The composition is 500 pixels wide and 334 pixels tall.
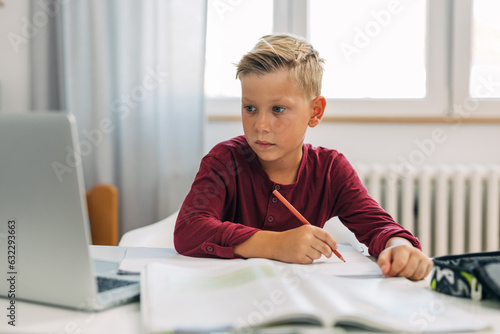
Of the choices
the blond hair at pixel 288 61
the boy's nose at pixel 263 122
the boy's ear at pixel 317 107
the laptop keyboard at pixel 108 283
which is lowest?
the laptop keyboard at pixel 108 283

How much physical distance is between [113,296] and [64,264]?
0.08 m

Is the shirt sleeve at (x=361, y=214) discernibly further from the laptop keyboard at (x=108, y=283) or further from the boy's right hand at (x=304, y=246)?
the laptop keyboard at (x=108, y=283)

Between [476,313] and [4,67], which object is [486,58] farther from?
[4,67]

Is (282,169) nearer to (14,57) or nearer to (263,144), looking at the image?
(263,144)

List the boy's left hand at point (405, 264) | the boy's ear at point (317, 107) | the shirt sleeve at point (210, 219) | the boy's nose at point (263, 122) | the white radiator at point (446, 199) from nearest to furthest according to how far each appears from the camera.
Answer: the boy's left hand at point (405, 264), the shirt sleeve at point (210, 219), the boy's nose at point (263, 122), the boy's ear at point (317, 107), the white radiator at point (446, 199)

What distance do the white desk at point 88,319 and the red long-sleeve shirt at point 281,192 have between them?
1.33ft

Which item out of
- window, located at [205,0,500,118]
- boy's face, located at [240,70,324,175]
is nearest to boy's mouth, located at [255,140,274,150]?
boy's face, located at [240,70,324,175]

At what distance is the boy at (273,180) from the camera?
0.93 meters

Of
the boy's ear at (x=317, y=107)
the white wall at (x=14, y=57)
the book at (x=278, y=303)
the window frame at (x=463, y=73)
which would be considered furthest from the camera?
the white wall at (x=14, y=57)

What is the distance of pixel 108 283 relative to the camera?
26.8 inches

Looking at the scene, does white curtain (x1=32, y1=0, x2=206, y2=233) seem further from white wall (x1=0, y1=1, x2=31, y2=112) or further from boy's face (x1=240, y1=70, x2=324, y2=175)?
boy's face (x1=240, y1=70, x2=324, y2=175)

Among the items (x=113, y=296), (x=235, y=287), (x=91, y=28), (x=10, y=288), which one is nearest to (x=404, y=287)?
(x=235, y=287)

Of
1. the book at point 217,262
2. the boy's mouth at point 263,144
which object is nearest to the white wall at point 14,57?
the boy's mouth at point 263,144

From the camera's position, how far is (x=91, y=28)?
220 cm
